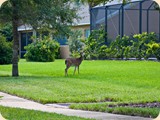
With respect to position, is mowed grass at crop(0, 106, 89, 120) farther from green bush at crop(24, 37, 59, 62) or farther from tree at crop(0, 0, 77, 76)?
green bush at crop(24, 37, 59, 62)

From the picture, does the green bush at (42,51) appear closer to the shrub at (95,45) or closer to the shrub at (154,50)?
the shrub at (95,45)

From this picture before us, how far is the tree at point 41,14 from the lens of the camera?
67.1ft

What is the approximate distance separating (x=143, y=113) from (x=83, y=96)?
3996 mm

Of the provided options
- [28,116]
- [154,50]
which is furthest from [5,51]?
[28,116]

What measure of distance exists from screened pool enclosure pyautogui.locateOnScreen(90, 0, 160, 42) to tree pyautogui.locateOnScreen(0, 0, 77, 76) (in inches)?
450

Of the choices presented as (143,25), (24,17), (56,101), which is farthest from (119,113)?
(143,25)

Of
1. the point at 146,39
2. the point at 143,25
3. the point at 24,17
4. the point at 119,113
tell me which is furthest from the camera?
the point at 143,25

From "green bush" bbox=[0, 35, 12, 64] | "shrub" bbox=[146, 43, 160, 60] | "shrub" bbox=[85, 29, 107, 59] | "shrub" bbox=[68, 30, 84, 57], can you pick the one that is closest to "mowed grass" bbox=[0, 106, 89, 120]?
"shrub" bbox=[146, 43, 160, 60]

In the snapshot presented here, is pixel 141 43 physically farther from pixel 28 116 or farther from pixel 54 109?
pixel 28 116

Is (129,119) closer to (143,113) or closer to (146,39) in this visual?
(143,113)

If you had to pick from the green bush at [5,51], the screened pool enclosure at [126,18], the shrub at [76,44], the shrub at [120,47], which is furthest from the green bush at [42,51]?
the shrub at [120,47]

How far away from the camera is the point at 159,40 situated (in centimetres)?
3266

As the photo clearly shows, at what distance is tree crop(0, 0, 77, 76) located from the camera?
67.1ft

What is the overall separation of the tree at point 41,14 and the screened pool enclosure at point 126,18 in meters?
11.4
